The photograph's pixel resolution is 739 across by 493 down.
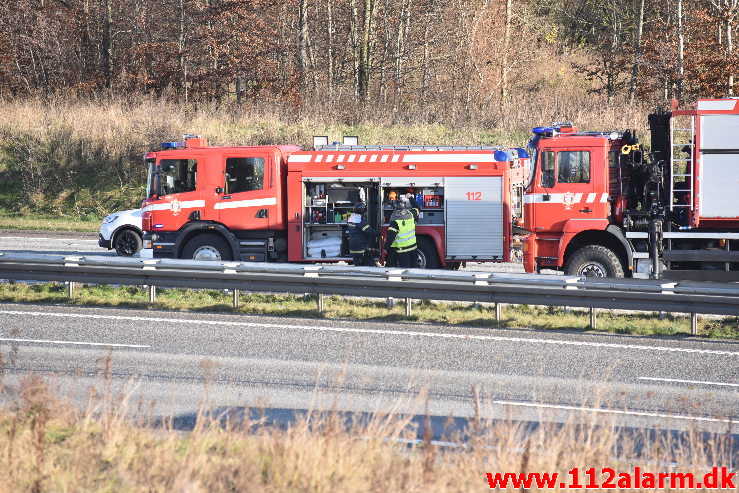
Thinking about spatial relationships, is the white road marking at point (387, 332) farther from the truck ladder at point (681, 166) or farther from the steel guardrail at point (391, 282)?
the truck ladder at point (681, 166)

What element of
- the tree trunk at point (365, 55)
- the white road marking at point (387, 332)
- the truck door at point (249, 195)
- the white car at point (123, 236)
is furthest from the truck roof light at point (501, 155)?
the tree trunk at point (365, 55)

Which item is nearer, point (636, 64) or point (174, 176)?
point (174, 176)

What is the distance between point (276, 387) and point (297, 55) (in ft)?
102

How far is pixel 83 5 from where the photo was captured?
4159 centimetres

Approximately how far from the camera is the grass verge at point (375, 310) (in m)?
12.7

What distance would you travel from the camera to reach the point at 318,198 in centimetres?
1639

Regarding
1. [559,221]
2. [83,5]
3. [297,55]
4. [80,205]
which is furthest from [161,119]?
[559,221]

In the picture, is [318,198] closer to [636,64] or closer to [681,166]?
[681,166]

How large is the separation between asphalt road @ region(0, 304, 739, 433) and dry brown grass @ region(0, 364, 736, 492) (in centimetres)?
112

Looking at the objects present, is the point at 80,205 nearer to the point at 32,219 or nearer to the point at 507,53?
the point at 32,219

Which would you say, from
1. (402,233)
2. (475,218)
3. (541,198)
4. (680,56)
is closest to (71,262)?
(402,233)

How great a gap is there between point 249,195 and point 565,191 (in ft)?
18.7

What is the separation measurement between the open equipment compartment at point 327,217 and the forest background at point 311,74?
13695 millimetres

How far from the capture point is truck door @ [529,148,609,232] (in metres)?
15.0
